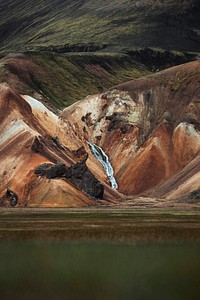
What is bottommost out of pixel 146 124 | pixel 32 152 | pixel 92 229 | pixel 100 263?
pixel 146 124

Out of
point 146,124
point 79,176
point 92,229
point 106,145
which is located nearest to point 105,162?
point 106,145

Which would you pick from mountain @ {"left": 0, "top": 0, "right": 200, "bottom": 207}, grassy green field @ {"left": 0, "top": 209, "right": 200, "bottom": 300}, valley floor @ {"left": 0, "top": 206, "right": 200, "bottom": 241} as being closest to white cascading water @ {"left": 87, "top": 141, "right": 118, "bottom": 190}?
mountain @ {"left": 0, "top": 0, "right": 200, "bottom": 207}

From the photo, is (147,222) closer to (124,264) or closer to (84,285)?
(124,264)

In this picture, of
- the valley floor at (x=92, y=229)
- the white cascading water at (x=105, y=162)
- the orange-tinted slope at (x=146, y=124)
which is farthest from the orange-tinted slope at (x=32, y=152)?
the valley floor at (x=92, y=229)

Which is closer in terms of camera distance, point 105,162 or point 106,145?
point 105,162

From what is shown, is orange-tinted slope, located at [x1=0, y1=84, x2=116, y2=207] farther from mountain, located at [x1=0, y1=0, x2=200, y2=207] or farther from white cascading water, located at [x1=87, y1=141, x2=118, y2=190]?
white cascading water, located at [x1=87, y1=141, x2=118, y2=190]

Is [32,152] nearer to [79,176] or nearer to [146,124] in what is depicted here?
[79,176]
